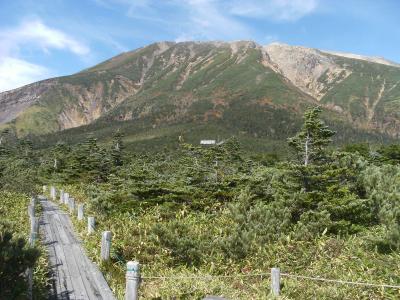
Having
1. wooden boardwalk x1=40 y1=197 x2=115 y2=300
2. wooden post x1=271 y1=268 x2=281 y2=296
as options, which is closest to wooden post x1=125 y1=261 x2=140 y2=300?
wooden boardwalk x1=40 y1=197 x2=115 y2=300

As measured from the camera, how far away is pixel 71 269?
519 inches

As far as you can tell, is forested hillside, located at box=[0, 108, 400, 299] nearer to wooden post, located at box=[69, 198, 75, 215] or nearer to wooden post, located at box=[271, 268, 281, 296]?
wooden post, located at box=[271, 268, 281, 296]

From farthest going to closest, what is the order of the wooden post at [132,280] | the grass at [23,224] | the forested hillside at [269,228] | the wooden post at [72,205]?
the wooden post at [72,205] → the forested hillside at [269,228] → the grass at [23,224] → the wooden post at [132,280]

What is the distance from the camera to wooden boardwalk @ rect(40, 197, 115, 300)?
11370 millimetres

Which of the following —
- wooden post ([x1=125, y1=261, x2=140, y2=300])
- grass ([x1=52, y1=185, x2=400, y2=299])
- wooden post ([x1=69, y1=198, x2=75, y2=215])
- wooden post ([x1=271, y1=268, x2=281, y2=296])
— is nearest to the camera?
wooden post ([x1=125, y1=261, x2=140, y2=300])

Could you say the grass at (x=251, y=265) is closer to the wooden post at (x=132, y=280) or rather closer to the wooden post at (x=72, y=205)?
the wooden post at (x=132, y=280)

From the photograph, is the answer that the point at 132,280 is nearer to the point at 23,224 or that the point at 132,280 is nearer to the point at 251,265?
the point at 251,265

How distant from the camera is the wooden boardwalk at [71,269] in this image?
11370 millimetres

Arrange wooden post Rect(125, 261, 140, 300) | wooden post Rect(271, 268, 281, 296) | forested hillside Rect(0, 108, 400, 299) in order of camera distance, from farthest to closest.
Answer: forested hillside Rect(0, 108, 400, 299) → wooden post Rect(271, 268, 281, 296) → wooden post Rect(125, 261, 140, 300)

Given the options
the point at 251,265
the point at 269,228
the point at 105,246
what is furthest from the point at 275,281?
the point at 269,228

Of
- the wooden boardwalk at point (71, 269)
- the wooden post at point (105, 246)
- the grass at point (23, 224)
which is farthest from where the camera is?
the wooden post at point (105, 246)

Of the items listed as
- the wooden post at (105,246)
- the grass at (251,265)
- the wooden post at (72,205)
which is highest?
the wooden post at (72,205)

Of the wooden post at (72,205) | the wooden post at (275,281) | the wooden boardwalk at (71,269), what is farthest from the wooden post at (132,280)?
the wooden post at (72,205)

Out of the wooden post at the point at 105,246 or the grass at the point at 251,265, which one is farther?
the wooden post at the point at 105,246
